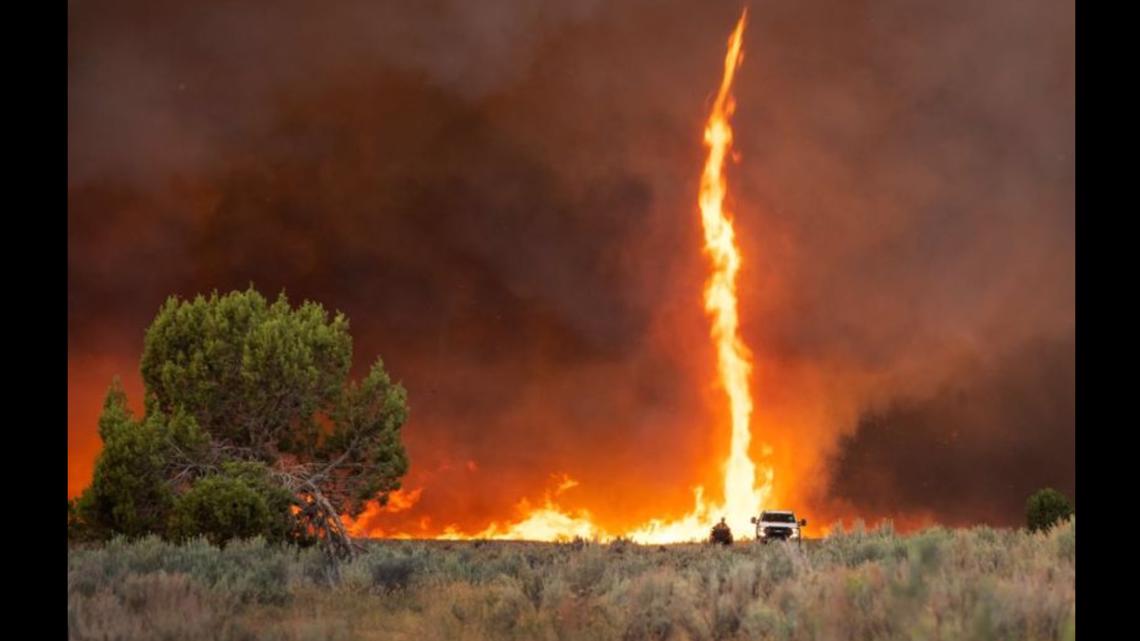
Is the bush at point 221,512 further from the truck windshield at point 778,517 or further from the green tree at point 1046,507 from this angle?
the green tree at point 1046,507

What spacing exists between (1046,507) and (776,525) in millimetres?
10013

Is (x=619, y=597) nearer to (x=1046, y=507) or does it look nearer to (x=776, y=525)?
(x=776, y=525)

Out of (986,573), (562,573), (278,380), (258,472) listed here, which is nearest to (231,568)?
(562,573)

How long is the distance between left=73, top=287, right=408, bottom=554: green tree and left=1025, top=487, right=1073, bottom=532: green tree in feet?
72.6

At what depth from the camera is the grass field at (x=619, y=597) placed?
1220 centimetres

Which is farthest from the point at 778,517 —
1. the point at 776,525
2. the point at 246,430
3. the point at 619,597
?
the point at 619,597

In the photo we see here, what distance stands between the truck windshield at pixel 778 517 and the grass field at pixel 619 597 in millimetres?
15781

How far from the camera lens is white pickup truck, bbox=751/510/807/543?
3550cm

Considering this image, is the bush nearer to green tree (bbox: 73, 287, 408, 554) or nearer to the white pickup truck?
green tree (bbox: 73, 287, 408, 554)

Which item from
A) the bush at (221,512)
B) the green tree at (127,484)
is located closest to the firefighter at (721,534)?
the bush at (221,512)
